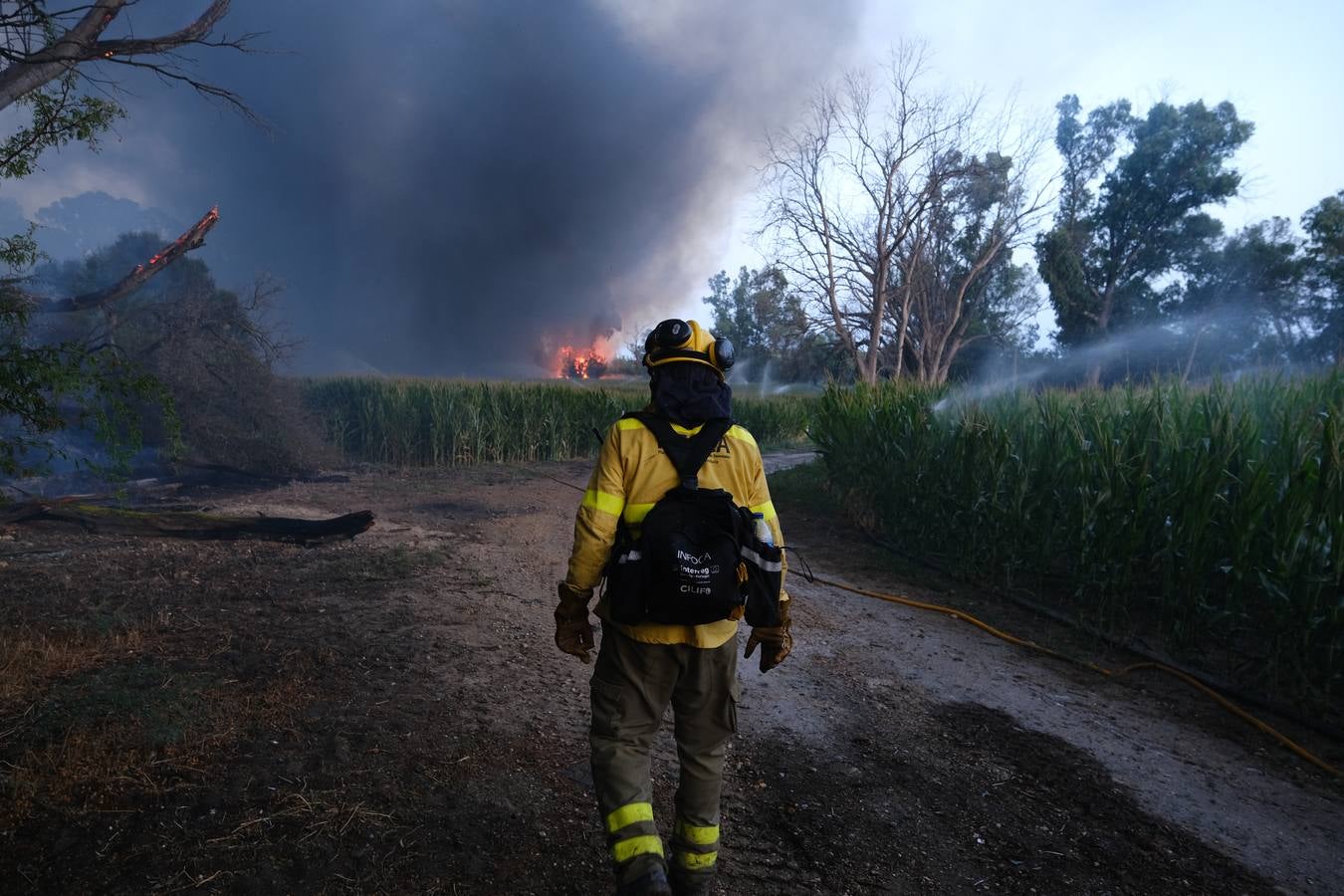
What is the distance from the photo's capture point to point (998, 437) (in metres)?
7.70

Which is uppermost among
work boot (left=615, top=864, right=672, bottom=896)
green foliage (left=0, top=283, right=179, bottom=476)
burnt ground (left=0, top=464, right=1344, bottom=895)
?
green foliage (left=0, top=283, right=179, bottom=476)

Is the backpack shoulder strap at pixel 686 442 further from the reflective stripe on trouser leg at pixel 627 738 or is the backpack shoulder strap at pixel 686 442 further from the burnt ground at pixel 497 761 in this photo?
the burnt ground at pixel 497 761

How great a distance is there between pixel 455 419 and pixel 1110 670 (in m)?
14.2

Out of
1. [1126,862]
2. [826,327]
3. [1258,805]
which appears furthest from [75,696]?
[826,327]

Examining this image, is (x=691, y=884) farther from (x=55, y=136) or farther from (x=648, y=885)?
(x=55, y=136)

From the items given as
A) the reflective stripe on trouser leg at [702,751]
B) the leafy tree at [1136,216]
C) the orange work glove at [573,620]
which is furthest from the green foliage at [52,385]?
the leafy tree at [1136,216]

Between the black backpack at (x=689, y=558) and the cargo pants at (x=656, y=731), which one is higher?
the black backpack at (x=689, y=558)

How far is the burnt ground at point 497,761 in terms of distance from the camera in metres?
2.77

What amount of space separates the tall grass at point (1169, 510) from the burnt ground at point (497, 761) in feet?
1.97

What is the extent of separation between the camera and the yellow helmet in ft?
8.54

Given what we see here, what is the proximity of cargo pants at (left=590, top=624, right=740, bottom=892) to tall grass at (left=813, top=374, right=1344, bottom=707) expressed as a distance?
4173mm

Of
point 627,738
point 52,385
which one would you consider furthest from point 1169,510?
point 52,385

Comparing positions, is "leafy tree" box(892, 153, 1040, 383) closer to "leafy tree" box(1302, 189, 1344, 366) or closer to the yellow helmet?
"leafy tree" box(1302, 189, 1344, 366)

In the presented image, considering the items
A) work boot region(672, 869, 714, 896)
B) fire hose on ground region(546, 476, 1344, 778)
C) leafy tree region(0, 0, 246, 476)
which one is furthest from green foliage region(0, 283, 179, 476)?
fire hose on ground region(546, 476, 1344, 778)
